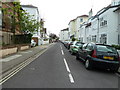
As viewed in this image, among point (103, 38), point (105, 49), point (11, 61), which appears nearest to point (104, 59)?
point (105, 49)

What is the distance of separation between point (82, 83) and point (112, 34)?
14119 millimetres

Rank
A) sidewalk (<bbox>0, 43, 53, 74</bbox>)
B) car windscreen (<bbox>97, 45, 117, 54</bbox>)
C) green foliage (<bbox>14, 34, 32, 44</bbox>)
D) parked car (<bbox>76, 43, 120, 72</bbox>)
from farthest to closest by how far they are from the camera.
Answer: green foliage (<bbox>14, 34, 32, 44</bbox>)
sidewalk (<bbox>0, 43, 53, 74</bbox>)
car windscreen (<bbox>97, 45, 117, 54</bbox>)
parked car (<bbox>76, 43, 120, 72</bbox>)

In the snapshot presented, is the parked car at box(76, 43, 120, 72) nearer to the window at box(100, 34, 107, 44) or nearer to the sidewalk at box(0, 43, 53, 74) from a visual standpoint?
the sidewalk at box(0, 43, 53, 74)

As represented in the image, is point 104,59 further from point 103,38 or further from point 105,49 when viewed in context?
point 103,38

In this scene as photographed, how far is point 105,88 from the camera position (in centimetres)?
490

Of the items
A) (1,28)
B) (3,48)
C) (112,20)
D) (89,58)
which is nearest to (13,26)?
(1,28)

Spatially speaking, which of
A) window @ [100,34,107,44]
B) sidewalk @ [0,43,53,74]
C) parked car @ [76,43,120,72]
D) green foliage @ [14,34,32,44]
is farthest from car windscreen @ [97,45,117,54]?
green foliage @ [14,34,32,44]

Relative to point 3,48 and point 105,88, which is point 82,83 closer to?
point 105,88

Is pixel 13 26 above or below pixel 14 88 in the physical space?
above

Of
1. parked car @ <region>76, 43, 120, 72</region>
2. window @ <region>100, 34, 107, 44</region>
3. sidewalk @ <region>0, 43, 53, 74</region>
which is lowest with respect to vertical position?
sidewalk @ <region>0, 43, 53, 74</region>

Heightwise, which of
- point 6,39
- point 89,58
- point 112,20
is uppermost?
point 112,20

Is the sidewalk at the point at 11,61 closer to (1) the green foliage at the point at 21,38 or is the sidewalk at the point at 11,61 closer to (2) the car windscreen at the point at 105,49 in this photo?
(2) the car windscreen at the point at 105,49

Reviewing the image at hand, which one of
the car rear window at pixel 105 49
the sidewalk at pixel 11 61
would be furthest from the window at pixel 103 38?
the car rear window at pixel 105 49

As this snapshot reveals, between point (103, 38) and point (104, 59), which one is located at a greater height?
point (103, 38)
